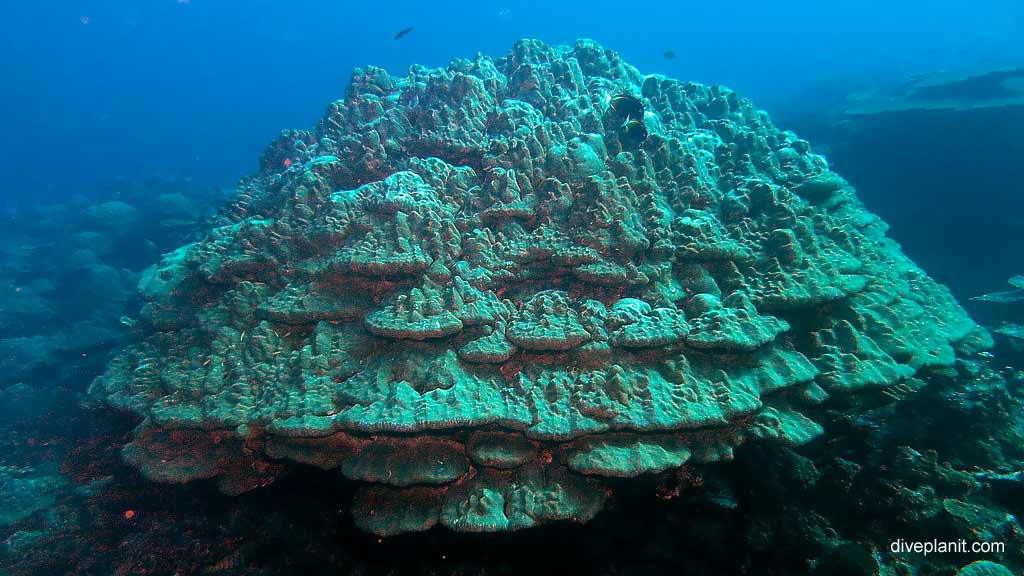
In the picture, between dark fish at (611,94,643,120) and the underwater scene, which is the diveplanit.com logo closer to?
the underwater scene

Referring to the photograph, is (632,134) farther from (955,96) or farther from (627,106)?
(955,96)

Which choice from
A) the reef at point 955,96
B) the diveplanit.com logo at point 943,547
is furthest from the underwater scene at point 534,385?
the reef at point 955,96

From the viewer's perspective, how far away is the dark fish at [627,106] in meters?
6.95

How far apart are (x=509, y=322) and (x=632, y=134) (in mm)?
4042

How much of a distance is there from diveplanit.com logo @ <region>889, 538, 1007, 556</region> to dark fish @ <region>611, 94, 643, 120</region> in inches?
234

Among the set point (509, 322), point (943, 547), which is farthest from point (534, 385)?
point (943, 547)

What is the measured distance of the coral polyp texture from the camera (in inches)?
157

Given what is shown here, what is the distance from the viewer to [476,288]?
494cm

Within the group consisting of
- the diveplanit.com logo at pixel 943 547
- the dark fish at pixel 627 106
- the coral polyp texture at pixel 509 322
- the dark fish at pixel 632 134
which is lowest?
the diveplanit.com logo at pixel 943 547

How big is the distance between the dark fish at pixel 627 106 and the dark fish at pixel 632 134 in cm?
12

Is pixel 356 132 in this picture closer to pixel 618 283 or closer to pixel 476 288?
pixel 476 288

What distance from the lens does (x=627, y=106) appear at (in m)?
7.04

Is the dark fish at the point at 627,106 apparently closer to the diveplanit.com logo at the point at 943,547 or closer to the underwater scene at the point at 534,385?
the underwater scene at the point at 534,385

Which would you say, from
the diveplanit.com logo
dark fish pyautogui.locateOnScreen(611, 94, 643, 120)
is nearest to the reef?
dark fish pyautogui.locateOnScreen(611, 94, 643, 120)
